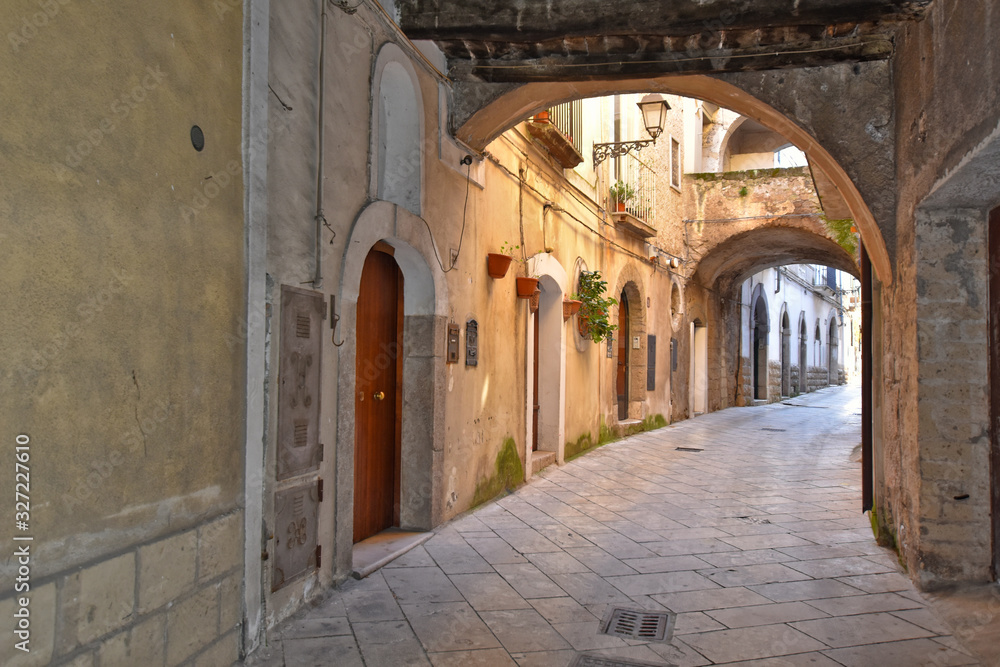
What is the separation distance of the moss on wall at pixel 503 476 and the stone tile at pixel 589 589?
6.18 ft

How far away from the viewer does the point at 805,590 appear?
417cm

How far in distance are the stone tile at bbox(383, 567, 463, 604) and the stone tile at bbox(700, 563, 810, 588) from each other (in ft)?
5.16

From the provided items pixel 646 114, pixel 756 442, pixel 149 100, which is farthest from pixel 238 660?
pixel 756 442

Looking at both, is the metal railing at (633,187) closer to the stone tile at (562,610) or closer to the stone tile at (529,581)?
the stone tile at (529,581)

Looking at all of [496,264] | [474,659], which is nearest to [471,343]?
[496,264]

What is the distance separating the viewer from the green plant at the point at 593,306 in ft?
30.8

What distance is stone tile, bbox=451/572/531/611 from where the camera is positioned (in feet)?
12.8

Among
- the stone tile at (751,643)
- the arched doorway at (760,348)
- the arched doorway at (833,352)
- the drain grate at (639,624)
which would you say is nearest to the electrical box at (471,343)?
the drain grate at (639,624)

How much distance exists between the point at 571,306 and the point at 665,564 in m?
4.63

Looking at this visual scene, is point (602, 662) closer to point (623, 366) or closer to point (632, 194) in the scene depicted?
point (632, 194)

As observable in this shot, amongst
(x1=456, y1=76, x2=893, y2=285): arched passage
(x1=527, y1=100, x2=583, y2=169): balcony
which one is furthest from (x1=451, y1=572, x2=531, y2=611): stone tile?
(x1=527, y1=100, x2=583, y2=169): balcony

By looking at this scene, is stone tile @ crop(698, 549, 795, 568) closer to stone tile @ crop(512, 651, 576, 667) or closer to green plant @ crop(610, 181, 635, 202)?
stone tile @ crop(512, 651, 576, 667)

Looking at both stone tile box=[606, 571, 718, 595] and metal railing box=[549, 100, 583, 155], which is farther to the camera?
metal railing box=[549, 100, 583, 155]

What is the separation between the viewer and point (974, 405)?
13.3 feet
